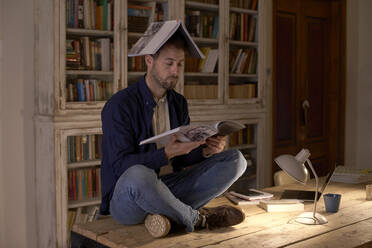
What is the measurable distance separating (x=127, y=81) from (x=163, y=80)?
41.8 inches

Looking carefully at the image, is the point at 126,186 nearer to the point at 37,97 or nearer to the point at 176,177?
the point at 176,177

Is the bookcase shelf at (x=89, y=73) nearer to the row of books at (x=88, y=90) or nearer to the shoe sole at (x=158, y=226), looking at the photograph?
the row of books at (x=88, y=90)

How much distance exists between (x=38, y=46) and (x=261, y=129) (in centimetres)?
215

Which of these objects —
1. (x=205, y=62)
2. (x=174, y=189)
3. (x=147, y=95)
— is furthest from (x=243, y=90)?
(x=174, y=189)

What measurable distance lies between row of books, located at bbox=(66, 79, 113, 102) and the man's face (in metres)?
0.98

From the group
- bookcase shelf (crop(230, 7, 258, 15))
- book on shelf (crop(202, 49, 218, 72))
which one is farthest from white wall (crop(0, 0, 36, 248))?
bookcase shelf (crop(230, 7, 258, 15))

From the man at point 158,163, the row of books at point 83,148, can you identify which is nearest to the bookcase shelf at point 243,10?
the row of books at point 83,148

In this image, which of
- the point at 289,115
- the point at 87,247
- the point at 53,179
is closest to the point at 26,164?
the point at 53,179

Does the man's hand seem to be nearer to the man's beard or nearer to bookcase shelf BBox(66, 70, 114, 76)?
the man's beard

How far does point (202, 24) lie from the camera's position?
4.16m

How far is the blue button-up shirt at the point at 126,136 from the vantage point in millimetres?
2273

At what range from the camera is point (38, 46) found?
3350 mm

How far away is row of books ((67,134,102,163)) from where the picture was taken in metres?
3.34

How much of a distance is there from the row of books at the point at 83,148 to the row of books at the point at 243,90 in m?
1.40
